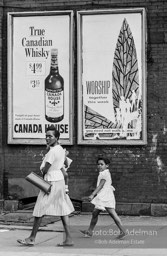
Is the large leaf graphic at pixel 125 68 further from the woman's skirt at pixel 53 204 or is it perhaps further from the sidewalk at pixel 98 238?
the woman's skirt at pixel 53 204

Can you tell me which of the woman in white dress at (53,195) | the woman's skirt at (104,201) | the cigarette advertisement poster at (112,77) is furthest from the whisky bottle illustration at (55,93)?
the woman in white dress at (53,195)

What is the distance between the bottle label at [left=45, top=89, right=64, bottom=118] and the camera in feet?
43.9

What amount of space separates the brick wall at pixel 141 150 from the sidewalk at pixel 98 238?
0.62 meters

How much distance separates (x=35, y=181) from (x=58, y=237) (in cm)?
146

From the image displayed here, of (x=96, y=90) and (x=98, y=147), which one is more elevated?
→ (x=96, y=90)

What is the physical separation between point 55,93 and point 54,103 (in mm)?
205

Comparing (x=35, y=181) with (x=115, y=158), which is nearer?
(x=35, y=181)

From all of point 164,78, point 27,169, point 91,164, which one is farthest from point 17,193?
point 164,78

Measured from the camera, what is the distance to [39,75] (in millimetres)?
13508

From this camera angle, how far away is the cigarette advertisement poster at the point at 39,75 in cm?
1337

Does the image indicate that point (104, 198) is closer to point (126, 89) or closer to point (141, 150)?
point (141, 150)

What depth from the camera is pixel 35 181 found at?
31.6ft

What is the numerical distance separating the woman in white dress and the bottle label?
368 centimetres

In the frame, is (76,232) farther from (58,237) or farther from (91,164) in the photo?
(91,164)
